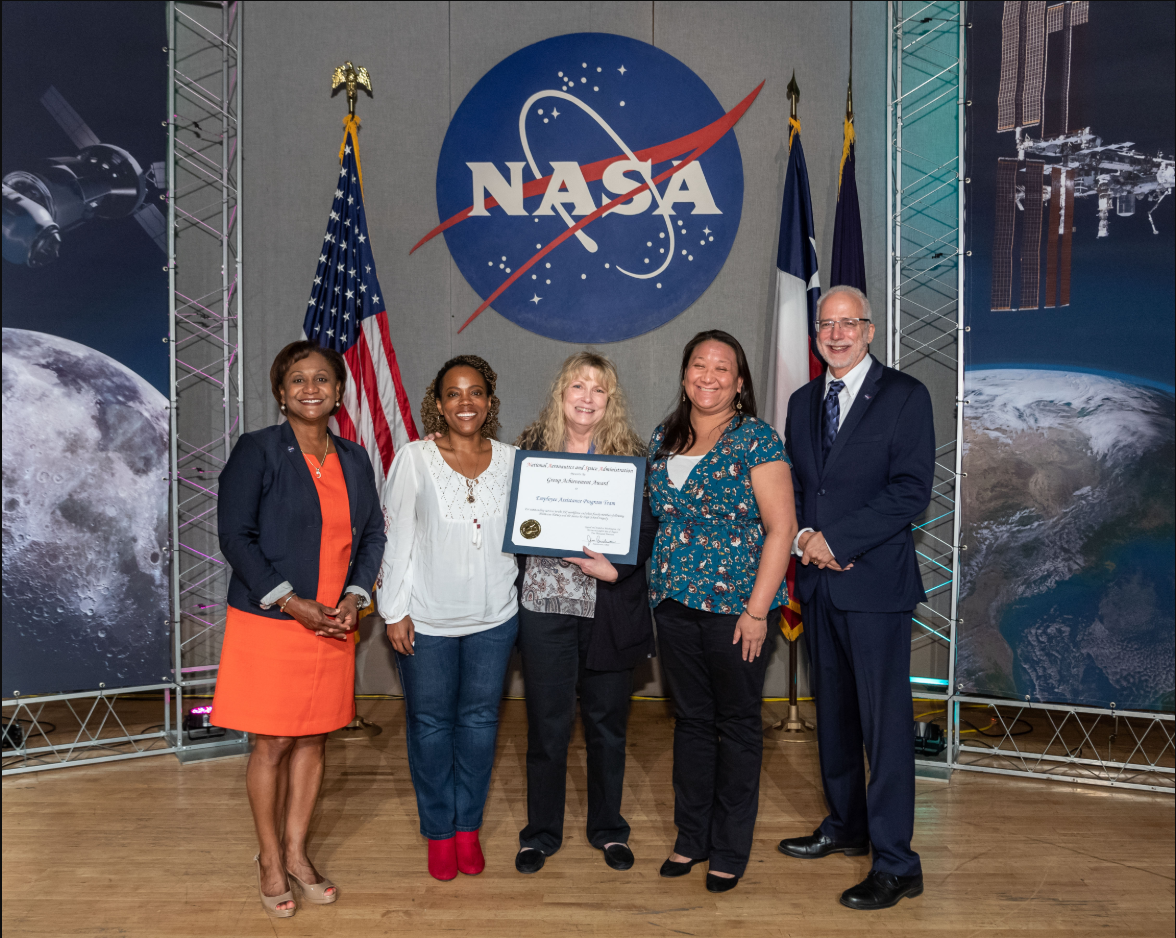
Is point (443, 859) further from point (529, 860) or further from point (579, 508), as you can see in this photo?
point (579, 508)

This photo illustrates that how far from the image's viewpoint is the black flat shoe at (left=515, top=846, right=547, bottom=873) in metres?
2.71

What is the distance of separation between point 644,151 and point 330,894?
156 inches

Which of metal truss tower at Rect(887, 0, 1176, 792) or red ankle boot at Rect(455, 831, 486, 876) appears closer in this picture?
red ankle boot at Rect(455, 831, 486, 876)

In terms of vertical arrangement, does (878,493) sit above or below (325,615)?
above

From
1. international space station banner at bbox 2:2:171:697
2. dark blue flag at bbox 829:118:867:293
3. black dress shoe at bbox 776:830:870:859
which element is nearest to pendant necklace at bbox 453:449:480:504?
black dress shoe at bbox 776:830:870:859

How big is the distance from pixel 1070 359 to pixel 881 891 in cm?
249

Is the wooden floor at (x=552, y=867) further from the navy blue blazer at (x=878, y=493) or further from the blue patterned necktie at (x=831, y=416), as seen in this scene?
the blue patterned necktie at (x=831, y=416)

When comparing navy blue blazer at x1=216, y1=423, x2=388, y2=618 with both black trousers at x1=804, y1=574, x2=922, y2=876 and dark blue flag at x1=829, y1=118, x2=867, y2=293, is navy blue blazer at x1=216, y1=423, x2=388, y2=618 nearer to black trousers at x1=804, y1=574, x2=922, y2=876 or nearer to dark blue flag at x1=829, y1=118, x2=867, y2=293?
black trousers at x1=804, y1=574, x2=922, y2=876

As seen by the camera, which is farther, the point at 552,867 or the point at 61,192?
the point at 61,192

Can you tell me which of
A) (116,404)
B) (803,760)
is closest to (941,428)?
(803,760)

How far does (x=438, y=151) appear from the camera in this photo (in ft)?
15.7

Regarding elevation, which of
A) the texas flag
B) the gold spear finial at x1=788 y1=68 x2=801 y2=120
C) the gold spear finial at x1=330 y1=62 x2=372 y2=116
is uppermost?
the gold spear finial at x1=330 y1=62 x2=372 y2=116

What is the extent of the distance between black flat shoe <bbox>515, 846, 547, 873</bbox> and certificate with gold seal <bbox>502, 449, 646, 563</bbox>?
103 cm

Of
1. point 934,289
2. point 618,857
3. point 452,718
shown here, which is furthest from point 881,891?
point 934,289
